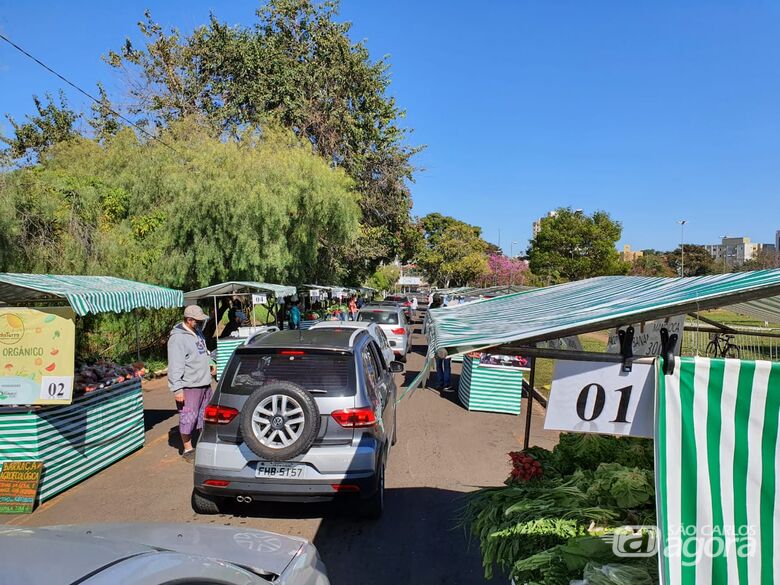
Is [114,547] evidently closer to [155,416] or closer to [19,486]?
[19,486]

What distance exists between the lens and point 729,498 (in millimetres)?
2162

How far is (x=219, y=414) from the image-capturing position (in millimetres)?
4758

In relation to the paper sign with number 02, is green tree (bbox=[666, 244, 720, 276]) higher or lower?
higher

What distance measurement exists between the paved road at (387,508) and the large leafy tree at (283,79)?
21.8 meters

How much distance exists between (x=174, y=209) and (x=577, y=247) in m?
32.4

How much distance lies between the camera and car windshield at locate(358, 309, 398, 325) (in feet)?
53.7

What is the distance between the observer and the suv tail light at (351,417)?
4648 millimetres

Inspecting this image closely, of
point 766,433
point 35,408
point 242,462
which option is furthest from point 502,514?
point 35,408

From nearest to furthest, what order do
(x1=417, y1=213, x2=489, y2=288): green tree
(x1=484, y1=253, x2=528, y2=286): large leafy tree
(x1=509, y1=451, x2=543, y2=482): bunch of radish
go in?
(x1=509, y1=451, x2=543, y2=482): bunch of radish < (x1=484, y1=253, x2=528, y2=286): large leafy tree < (x1=417, y1=213, x2=489, y2=288): green tree

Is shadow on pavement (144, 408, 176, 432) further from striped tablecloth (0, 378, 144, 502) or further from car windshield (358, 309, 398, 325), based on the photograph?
car windshield (358, 309, 398, 325)

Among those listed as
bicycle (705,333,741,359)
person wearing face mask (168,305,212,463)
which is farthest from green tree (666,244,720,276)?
person wearing face mask (168,305,212,463)

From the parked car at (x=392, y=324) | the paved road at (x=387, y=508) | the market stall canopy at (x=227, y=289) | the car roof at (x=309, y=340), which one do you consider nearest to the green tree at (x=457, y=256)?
the parked car at (x=392, y=324)

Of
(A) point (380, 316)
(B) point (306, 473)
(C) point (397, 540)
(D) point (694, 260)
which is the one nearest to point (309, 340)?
(B) point (306, 473)

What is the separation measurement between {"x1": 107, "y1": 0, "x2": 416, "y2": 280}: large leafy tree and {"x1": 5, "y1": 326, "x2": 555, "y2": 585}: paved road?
71.6 ft
